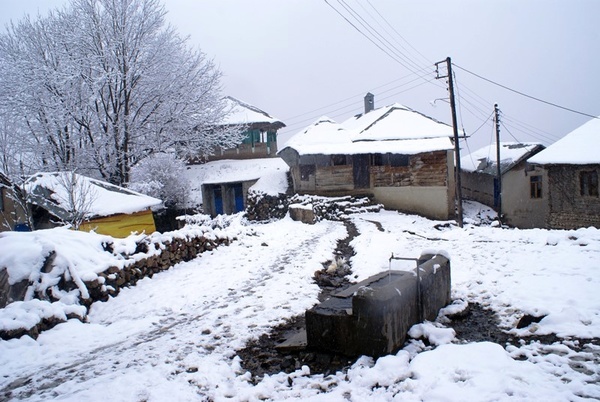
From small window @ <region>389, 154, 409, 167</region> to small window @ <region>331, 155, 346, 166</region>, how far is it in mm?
3143

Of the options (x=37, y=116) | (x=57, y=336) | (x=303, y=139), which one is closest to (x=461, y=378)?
(x=57, y=336)

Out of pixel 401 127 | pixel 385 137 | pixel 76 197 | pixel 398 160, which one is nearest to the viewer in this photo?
pixel 76 197

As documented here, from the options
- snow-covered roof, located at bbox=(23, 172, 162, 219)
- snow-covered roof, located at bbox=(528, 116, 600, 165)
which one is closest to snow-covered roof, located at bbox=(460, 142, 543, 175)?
snow-covered roof, located at bbox=(528, 116, 600, 165)

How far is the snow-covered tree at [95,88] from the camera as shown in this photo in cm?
1714

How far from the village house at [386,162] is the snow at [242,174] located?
1.79 meters

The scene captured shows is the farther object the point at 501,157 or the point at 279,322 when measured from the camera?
the point at 501,157

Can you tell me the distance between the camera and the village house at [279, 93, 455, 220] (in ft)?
72.5

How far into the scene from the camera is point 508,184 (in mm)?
27266

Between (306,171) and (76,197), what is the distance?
1521 centimetres

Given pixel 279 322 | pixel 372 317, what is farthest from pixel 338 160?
pixel 372 317

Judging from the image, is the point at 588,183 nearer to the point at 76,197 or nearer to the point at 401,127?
the point at 401,127

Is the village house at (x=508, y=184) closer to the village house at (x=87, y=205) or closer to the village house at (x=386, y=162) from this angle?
the village house at (x=386, y=162)

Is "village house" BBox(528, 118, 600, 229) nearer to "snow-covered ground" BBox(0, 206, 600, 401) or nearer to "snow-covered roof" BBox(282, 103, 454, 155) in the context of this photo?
"snow-covered roof" BBox(282, 103, 454, 155)

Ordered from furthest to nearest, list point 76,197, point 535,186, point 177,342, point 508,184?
point 508,184 → point 535,186 → point 76,197 → point 177,342
